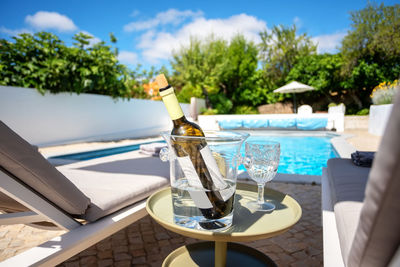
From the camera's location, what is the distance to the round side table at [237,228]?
2.52ft

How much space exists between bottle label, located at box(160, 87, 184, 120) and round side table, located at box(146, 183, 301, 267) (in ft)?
1.24

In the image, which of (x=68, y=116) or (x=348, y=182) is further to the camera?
(x=68, y=116)

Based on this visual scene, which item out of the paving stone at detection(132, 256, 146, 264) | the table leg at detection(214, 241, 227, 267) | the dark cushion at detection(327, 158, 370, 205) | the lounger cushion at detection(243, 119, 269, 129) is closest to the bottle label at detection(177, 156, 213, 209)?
the table leg at detection(214, 241, 227, 267)

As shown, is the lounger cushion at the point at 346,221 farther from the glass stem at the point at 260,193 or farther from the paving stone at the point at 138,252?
the paving stone at the point at 138,252

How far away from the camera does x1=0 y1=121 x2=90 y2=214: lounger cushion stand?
2.84 feet

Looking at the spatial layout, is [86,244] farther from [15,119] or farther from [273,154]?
[15,119]

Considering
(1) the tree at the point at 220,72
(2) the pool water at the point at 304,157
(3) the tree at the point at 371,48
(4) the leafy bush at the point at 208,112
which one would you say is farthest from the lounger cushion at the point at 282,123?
(1) the tree at the point at 220,72

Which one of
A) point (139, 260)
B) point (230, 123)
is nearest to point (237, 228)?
point (139, 260)

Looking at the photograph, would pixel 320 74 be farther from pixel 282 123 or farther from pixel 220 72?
pixel 282 123

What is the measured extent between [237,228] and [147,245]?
1.19 metres

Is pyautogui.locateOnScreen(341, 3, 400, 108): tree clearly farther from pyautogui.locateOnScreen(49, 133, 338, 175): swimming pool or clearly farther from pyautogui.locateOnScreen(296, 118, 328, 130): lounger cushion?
pyautogui.locateOnScreen(49, 133, 338, 175): swimming pool

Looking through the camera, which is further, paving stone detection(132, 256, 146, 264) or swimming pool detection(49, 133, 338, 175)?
swimming pool detection(49, 133, 338, 175)

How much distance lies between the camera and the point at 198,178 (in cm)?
78

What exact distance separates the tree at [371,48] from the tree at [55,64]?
1190cm
